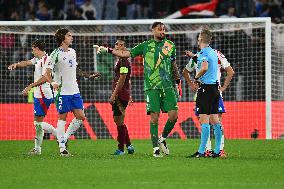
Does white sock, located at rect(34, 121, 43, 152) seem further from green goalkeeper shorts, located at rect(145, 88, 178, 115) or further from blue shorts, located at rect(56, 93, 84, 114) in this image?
green goalkeeper shorts, located at rect(145, 88, 178, 115)

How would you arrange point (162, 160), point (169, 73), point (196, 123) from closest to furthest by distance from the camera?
1. point (162, 160)
2. point (169, 73)
3. point (196, 123)

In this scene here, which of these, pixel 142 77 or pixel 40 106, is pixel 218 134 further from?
pixel 142 77

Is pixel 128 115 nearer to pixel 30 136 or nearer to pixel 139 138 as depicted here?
pixel 139 138

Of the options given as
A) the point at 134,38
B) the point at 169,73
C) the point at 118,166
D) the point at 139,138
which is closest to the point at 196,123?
the point at 139,138

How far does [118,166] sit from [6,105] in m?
10.4

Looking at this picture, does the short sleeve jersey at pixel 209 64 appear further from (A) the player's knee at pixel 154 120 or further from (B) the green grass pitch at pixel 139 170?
(B) the green grass pitch at pixel 139 170

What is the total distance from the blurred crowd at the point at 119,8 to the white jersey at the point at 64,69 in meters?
12.7

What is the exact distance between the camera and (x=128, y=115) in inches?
984

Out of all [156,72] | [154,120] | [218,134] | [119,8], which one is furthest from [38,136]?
[119,8]

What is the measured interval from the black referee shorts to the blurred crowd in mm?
13940

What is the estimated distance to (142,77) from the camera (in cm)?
2591

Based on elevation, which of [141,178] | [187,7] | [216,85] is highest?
[187,7]

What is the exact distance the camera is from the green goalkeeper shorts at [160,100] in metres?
17.4

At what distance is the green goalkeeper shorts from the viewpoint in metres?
17.4
